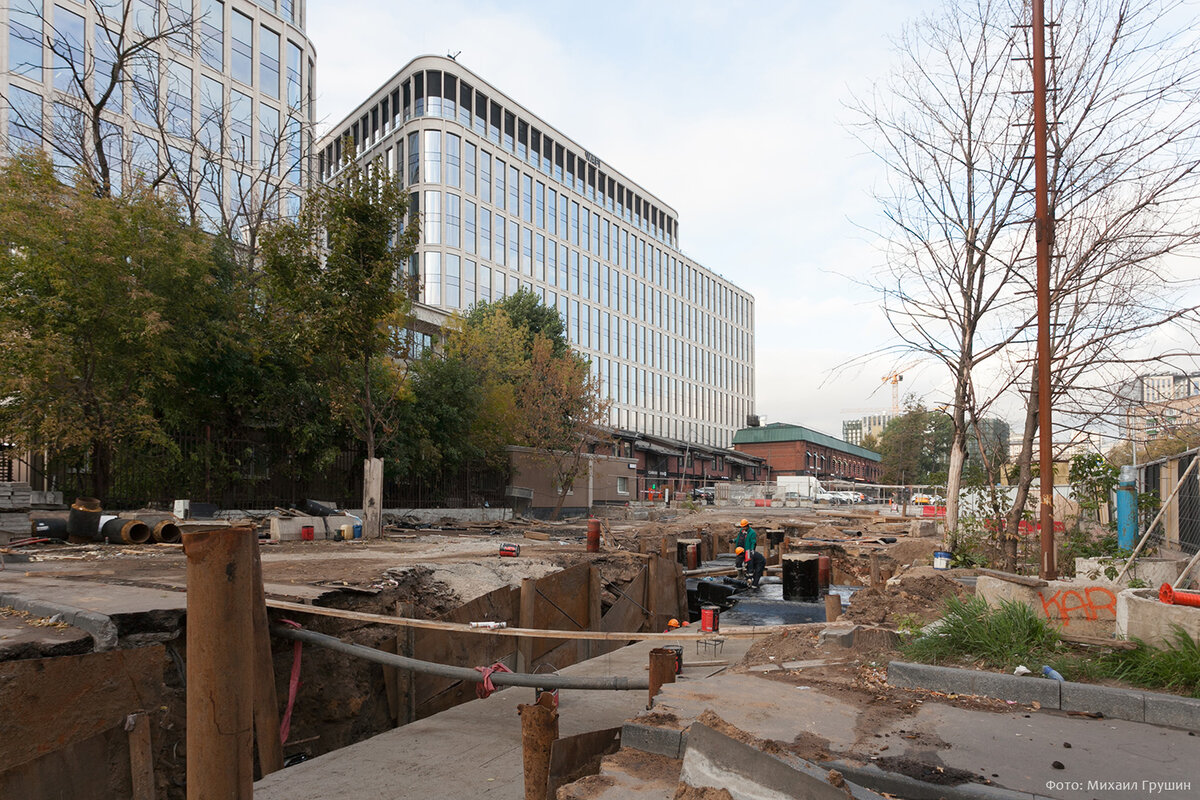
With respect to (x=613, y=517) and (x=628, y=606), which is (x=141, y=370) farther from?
(x=613, y=517)

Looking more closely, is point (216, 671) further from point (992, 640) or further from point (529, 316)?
point (529, 316)

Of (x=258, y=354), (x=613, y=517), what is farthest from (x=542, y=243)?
(x=258, y=354)

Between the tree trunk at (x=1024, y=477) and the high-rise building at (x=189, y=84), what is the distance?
23.0m

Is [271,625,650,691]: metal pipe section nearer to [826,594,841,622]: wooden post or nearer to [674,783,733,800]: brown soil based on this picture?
[674,783,733,800]: brown soil

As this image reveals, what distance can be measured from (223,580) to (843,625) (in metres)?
5.60

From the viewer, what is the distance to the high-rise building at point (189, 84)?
25.5 m

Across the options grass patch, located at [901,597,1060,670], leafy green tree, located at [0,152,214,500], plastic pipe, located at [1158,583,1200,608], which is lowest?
grass patch, located at [901,597,1060,670]

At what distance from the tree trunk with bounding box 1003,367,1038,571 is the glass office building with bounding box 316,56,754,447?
93.8 feet

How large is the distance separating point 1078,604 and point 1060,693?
1.87 m

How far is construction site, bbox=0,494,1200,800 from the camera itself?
358cm

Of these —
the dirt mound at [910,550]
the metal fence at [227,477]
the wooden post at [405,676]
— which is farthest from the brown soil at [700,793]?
the dirt mound at [910,550]

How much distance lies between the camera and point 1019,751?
3709mm

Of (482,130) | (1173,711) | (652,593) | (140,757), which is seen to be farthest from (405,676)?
(482,130)

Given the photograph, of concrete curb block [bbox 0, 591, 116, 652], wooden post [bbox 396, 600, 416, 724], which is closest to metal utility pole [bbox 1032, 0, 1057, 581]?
wooden post [bbox 396, 600, 416, 724]
